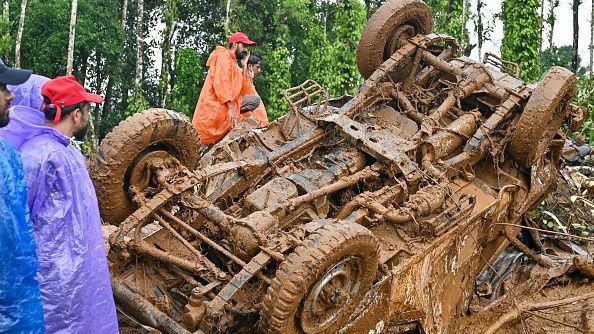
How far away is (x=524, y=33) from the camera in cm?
1806

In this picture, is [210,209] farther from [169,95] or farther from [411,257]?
Result: [169,95]

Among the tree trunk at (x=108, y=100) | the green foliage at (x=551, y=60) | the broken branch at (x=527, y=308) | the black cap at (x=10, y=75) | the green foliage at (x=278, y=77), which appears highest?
the black cap at (x=10, y=75)

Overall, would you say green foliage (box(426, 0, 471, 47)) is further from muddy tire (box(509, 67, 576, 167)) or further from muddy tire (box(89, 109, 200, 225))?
muddy tire (box(89, 109, 200, 225))

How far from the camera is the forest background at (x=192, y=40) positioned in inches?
689

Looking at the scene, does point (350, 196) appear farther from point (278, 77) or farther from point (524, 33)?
point (278, 77)

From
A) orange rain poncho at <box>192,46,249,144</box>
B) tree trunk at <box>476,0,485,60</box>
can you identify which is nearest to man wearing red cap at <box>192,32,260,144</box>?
orange rain poncho at <box>192,46,249,144</box>

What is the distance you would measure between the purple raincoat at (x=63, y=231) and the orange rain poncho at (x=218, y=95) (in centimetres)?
419

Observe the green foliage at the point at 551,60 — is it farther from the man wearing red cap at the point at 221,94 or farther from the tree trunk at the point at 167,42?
the man wearing red cap at the point at 221,94

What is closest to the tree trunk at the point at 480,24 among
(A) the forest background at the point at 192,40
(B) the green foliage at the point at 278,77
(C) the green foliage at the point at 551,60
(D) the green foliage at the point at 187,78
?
(A) the forest background at the point at 192,40

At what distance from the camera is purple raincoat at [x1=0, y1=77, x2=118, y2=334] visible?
3127 mm

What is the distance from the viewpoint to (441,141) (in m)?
5.96

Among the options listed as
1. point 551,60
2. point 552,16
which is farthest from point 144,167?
point 552,16

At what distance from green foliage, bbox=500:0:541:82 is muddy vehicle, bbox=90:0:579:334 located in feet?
38.6

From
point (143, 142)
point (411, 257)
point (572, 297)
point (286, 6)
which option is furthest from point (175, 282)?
point (286, 6)
